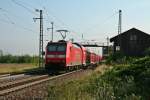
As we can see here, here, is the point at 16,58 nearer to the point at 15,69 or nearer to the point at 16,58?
the point at 16,58

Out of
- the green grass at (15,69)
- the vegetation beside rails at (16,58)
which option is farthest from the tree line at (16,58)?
the green grass at (15,69)

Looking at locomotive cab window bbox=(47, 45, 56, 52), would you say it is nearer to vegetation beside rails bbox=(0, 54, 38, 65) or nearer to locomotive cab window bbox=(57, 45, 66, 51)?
locomotive cab window bbox=(57, 45, 66, 51)

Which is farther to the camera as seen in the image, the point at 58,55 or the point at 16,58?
the point at 16,58

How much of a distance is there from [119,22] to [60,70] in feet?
65.5

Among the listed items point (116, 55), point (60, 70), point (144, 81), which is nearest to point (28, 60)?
point (116, 55)

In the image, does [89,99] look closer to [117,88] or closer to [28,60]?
[117,88]

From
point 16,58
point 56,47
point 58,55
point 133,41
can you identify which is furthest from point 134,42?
point 58,55

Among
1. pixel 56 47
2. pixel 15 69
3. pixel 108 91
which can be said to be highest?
pixel 56 47

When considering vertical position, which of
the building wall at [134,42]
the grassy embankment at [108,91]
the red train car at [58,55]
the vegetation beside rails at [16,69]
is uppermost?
the building wall at [134,42]

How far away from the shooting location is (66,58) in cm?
3888

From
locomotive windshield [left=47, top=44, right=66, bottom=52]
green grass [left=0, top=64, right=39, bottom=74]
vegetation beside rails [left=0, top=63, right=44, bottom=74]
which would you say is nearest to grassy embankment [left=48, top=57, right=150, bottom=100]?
locomotive windshield [left=47, top=44, right=66, bottom=52]

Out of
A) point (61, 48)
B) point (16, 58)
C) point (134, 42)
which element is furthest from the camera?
point (16, 58)

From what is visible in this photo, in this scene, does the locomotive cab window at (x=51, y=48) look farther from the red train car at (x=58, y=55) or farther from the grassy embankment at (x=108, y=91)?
the grassy embankment at (x=108, y=91)

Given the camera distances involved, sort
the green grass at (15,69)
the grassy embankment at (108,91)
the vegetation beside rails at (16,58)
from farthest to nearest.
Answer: the vegetation beside rails at (16,58), the green grass at (15,69), the grassy embankment at (108,91)
